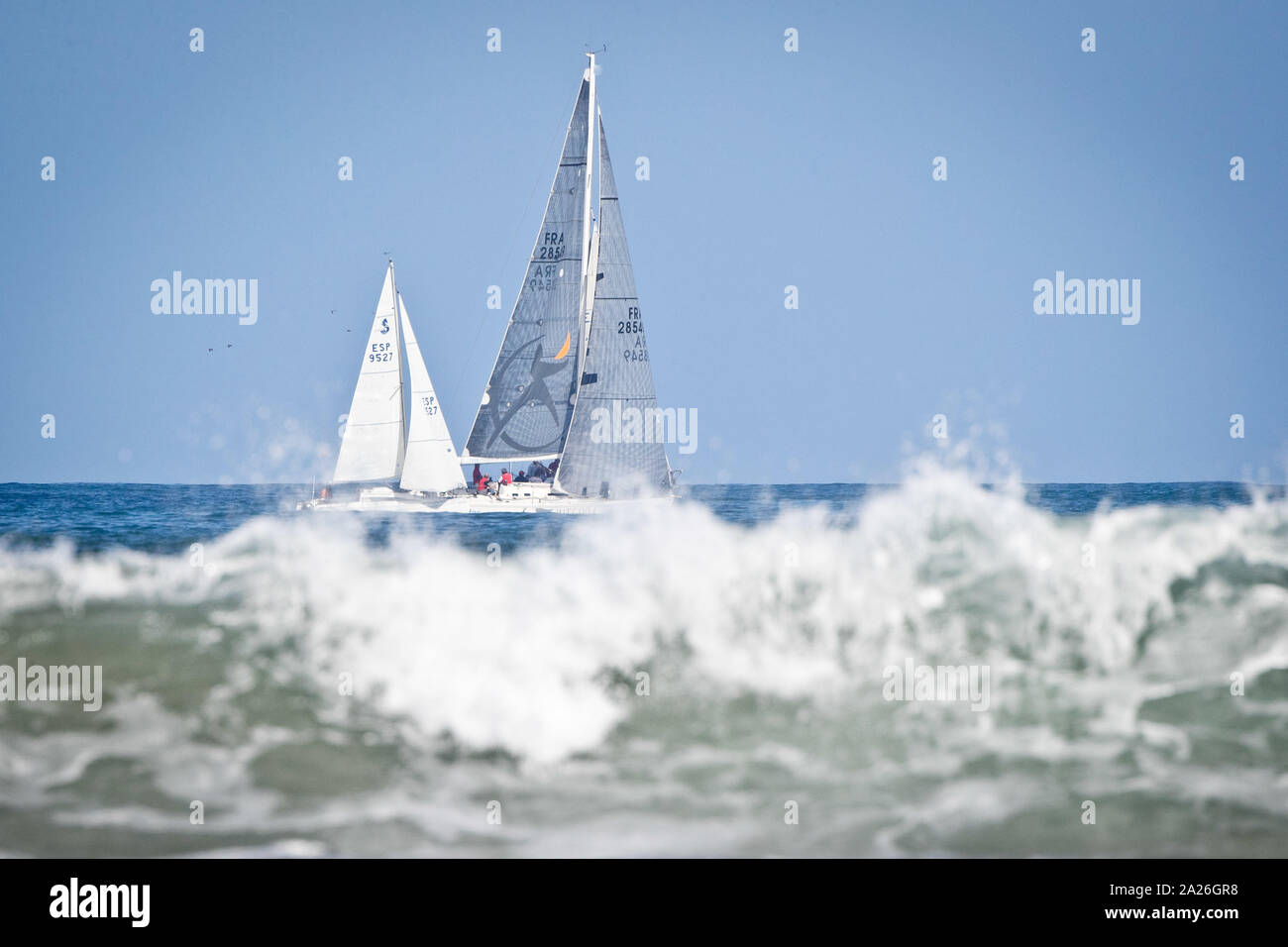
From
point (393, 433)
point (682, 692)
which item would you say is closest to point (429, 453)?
point (393, 433)

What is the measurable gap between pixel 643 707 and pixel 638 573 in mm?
3724

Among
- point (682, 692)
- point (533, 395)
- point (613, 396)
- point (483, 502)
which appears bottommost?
point (682, 692)

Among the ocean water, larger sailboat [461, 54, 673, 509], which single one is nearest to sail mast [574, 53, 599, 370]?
larger sailboat [461, 54, 673, 509]

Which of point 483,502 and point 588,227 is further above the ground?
point 588,227

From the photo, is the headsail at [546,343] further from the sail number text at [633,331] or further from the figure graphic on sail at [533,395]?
the sail number text at [633,331]

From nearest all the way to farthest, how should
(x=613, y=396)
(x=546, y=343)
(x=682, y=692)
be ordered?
1. (x=682, y=692)
2. (x=613, y=396)
3. (x=546, y=343)

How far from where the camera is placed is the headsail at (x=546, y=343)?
5522 centimetres

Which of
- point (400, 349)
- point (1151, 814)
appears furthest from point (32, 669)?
point (400, 349)

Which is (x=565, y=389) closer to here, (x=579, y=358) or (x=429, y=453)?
(x=579, y=358)

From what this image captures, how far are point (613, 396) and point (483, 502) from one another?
7771 millimetres

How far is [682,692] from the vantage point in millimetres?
16047

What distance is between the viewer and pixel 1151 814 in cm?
1360

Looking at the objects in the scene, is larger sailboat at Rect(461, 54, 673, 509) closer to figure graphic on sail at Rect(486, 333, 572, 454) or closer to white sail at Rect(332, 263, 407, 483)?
figure graphic on sail at Rect(486, 333, 572, 454)

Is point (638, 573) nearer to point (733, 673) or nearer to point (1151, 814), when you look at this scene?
point (733, 673)
